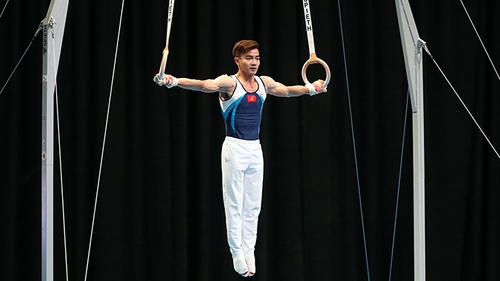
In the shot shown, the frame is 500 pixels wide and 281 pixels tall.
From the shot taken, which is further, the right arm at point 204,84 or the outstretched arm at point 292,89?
the outstretched arm at point 292,89

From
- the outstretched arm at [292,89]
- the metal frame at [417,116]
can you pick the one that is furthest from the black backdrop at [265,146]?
the metal frame at [417,116]

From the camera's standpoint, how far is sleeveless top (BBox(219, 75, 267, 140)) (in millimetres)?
4398

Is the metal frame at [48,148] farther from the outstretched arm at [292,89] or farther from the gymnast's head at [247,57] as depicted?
the outstretched arm at [292,89]

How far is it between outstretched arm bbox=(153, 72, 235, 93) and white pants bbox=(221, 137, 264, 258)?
30cm

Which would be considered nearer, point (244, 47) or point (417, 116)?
point (244, 47)

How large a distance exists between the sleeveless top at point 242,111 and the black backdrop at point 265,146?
1.79m

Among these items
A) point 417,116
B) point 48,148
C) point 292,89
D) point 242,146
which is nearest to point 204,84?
point 242,146

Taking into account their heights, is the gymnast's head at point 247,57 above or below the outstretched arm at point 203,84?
above

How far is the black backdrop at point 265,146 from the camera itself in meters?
6.07

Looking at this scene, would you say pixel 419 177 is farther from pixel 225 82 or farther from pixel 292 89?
pixel 225 82

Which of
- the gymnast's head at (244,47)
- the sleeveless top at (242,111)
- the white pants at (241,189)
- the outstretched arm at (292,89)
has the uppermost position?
the gymnast's head at (244,47)

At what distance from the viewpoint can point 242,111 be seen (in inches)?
173

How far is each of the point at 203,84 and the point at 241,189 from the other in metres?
0.65
